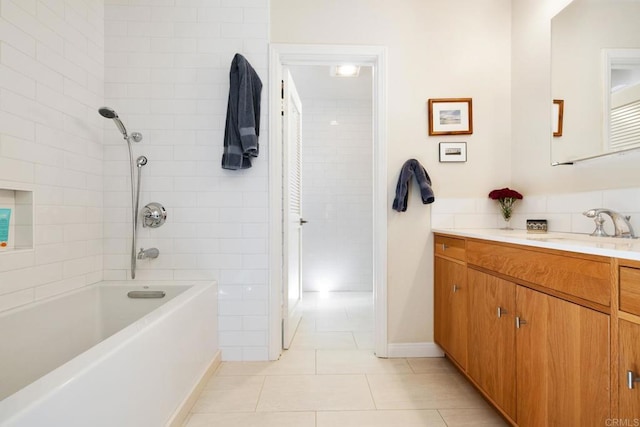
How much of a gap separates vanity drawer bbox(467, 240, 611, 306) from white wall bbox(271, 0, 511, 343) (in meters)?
0.74

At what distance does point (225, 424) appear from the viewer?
157 centimetres

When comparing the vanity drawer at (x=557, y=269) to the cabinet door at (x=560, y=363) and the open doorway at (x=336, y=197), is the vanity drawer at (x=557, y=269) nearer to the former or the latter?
the cabinet door at (x=560, y=363)

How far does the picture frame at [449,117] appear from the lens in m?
2.29

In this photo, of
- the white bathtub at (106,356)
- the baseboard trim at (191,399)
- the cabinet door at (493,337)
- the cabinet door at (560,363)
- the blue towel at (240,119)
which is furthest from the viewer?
the blue towel at (240,119)

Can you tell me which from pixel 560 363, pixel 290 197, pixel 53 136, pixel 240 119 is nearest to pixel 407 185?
pixel 290 197

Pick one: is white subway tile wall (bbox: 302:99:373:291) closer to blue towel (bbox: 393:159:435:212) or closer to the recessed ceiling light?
the recessed ceiling light

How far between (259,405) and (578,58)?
246cm

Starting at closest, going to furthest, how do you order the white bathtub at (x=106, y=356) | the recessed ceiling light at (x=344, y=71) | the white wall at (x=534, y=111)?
1. the white bathtub at (x=106, y=356)
2. the white wall at (x=534, y=111)
3. the recessed ceiling light at (x=344, y=71)

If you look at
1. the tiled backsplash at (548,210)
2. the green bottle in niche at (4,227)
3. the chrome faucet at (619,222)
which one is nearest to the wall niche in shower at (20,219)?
the green bottle in niche at (4,227)

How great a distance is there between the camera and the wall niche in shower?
1.59m

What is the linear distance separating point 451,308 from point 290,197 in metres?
1.40

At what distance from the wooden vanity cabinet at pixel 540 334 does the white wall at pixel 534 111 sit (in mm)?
670

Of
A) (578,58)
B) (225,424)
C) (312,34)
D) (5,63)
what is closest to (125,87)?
(5,63)

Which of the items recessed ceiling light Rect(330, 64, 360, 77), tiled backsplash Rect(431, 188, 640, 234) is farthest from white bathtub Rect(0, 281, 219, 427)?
recessed ceiling light Rect(330, 64, 360, 77)
